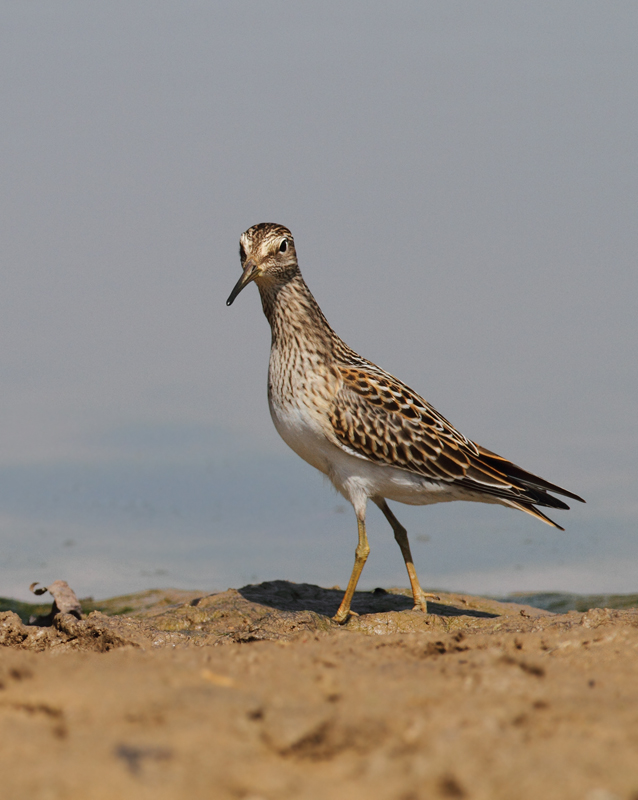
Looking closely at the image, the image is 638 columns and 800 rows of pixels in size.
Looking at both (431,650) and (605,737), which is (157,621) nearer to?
(431,650)

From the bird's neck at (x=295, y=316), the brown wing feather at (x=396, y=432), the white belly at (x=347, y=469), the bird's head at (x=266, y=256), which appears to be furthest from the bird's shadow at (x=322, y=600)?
the bird's head at (x=266, y=256)

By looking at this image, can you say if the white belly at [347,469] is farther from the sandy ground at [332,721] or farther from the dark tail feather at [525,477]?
the sandy ground at [332,721]

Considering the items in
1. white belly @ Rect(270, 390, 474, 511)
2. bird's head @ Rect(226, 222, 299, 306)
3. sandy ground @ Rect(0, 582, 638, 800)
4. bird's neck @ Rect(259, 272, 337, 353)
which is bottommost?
sandy ground @ Rect(0, 582, 638, 800)

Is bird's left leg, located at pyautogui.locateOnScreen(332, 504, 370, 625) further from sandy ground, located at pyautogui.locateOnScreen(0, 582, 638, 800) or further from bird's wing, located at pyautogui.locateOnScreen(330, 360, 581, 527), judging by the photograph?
sandy ground, located at pyautogui.locateOnScreen(0, 582, 638, 800)

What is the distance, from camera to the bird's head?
27.9 ft

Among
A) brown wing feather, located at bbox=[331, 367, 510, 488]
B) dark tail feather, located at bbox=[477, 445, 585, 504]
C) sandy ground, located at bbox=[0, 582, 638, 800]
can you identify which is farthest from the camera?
dark tail feather, located at bbox=[477, 445, 585, 504]

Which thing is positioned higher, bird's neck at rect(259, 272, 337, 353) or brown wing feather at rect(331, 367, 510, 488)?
bird's neck at rect(259, 272, 337, 353)

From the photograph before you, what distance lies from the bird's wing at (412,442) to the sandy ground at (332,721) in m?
3.15

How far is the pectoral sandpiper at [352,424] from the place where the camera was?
8.31 metres

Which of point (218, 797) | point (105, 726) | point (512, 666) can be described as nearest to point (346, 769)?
point (218, 797)

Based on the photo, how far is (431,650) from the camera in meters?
4.98

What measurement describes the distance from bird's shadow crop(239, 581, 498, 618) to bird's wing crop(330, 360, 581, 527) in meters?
1.59

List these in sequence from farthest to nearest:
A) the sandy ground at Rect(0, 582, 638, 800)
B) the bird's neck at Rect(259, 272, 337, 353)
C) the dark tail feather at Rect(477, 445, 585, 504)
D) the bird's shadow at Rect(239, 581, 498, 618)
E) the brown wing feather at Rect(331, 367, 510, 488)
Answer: the bird's shadow at Rect(239, 581, 498, 618) → the dark tail feather at Rect(477, 445, 585, 504) → the bird's neck at Rect(259, 272, 337, 353) → the brown wing feather at Rect(331, 367, 510, 488) → the sandy ground at Rect(0, 582, 638, 800)

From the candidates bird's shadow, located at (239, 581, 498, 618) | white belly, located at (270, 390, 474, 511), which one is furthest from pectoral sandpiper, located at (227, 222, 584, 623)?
bird's shadow, located at (239, 581, 498, 618)
